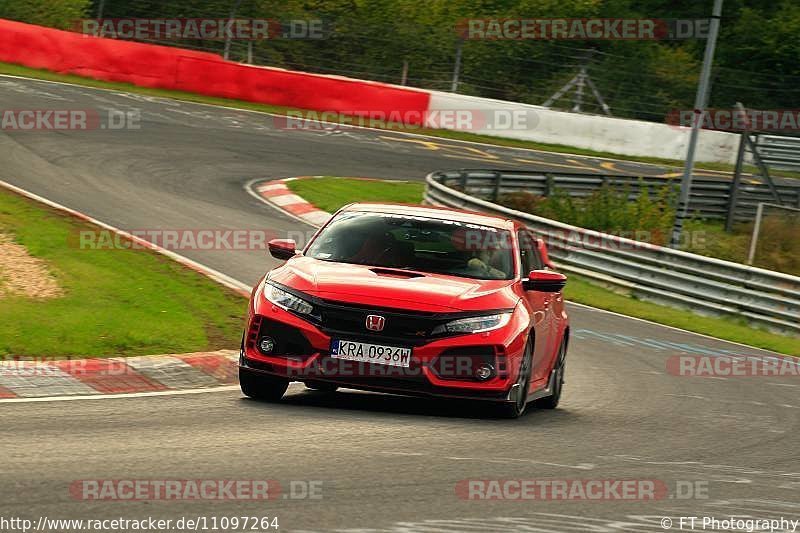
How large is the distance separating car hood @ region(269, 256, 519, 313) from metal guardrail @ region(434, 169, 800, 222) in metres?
16.5

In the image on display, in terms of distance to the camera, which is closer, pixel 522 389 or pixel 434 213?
pixel 522 389

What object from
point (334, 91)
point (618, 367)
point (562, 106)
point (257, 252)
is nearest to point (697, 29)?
point (562, 106)

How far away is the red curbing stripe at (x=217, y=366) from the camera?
1151cm

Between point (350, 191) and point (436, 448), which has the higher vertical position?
point (436, 448)

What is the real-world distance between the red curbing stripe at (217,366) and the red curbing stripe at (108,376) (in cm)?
67

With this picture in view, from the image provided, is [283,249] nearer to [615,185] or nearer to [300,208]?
[300,208]

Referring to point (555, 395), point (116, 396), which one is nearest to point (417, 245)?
point (555, 395)

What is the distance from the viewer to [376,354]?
945 centimetres

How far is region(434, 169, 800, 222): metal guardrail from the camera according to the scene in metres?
28.2

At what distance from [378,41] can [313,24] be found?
7.59 ft

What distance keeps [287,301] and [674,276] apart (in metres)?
13.2

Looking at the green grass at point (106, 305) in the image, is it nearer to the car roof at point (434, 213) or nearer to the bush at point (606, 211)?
the car roof at point (434, 213)

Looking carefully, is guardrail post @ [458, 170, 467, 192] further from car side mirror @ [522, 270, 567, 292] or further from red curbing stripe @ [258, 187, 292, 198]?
car side mirror @ [522, 270, 567, 292]

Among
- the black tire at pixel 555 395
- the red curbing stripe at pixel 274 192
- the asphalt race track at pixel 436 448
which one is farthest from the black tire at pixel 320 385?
the red curbing stripe at pixel 274 192
